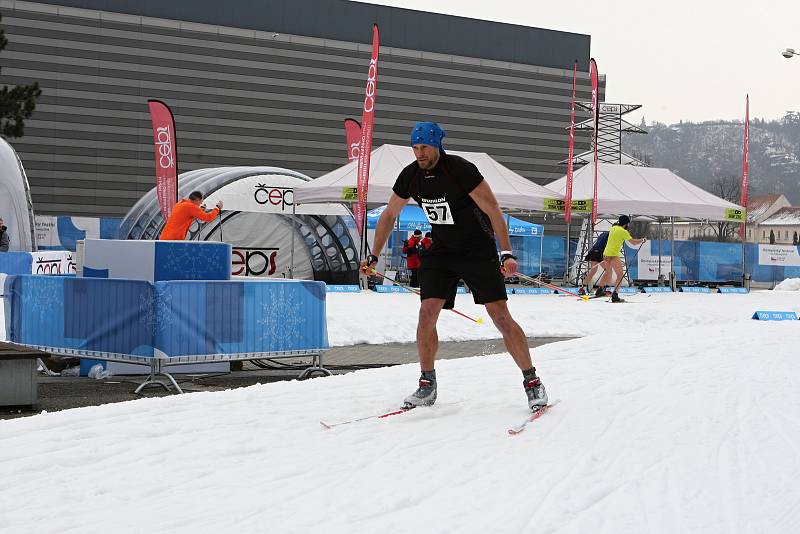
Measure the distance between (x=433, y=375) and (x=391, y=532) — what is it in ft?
9.17

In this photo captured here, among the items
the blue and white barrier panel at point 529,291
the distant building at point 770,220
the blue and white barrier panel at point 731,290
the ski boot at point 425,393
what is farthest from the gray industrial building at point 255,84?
the ski boot at point 425,393

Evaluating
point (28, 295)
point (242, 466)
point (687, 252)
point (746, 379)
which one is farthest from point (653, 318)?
point (687, 252)

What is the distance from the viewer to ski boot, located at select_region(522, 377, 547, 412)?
6059 millimetres

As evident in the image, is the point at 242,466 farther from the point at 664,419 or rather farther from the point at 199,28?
the point at 199,28

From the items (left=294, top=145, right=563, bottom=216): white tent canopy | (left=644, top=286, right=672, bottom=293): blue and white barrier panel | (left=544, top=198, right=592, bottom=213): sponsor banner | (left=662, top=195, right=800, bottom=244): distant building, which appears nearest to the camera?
(left=294, top=145, right=563, bottom=216): white tent canopy

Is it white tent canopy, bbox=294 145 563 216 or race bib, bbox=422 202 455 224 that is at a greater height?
white tent canopy, bbox=294 145 563 216

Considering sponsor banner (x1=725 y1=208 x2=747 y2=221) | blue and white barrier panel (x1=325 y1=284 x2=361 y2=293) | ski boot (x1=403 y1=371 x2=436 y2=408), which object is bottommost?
blue and white barrier panel (x1=325 y1=284 x2=361 y2=293)

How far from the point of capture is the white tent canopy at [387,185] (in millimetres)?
23891

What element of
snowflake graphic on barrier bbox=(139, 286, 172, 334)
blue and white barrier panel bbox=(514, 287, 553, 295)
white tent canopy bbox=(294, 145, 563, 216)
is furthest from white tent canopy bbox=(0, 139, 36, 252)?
snowflake graphic on barrier bbox=(139, 286, 172, 334)

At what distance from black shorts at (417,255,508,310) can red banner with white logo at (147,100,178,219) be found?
20.5 m

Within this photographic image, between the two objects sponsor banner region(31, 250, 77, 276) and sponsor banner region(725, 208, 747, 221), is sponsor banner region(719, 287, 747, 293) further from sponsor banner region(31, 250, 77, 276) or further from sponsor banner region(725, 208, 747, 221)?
sponsor banner region(31, 250, 77, 276)

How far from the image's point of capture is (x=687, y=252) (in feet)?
105

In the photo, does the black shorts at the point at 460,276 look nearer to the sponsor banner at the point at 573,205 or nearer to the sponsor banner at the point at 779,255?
the sponsor banner at the point at 573,205

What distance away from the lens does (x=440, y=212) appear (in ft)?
19.8
